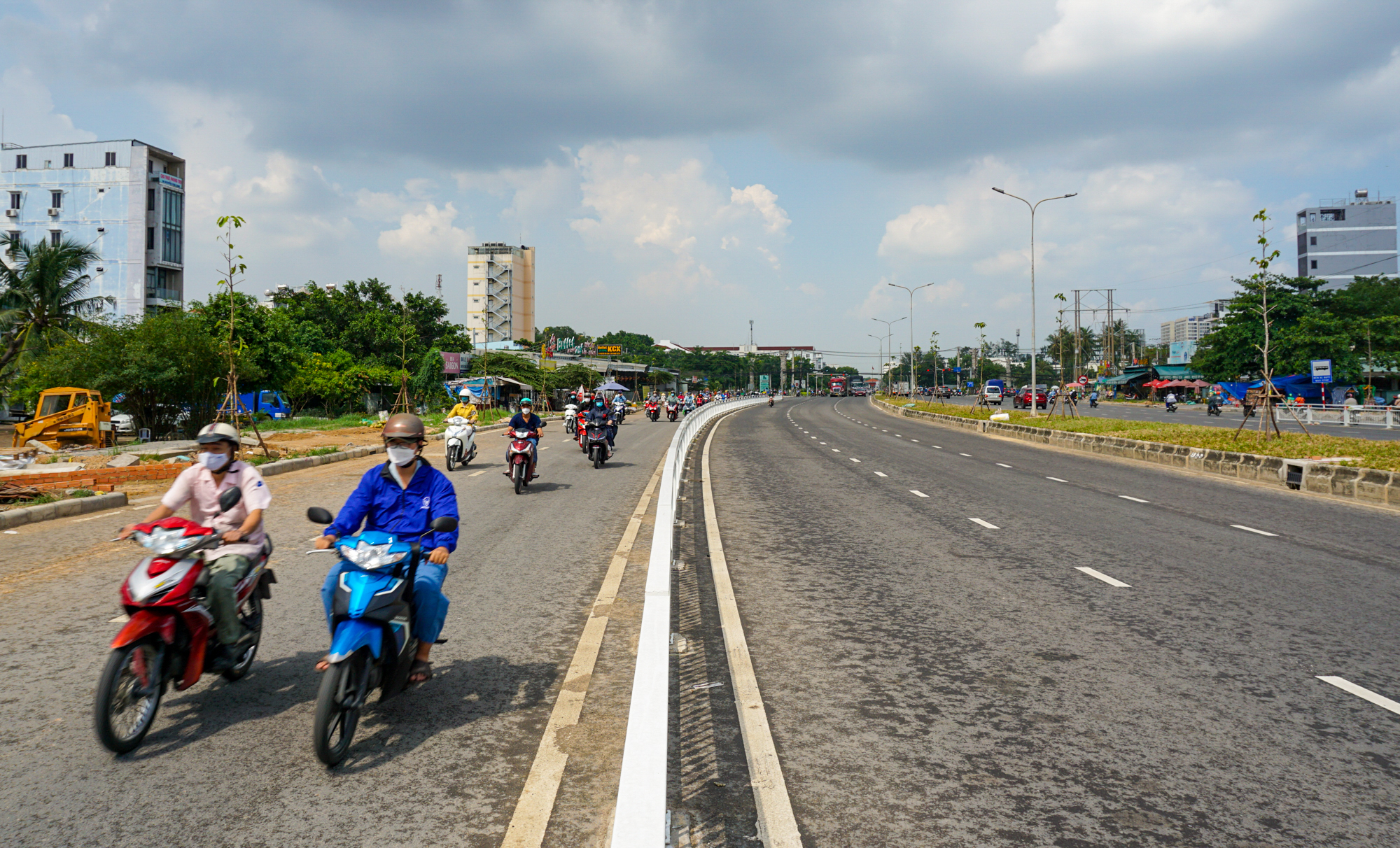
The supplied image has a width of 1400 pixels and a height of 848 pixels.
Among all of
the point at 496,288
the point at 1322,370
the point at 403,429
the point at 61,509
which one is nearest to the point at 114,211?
the point at 61,509

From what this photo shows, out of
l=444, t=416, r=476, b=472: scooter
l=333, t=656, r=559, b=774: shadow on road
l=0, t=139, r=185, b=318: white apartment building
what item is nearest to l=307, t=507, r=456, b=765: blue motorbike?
l=333, t=656, r=559, b=774: shadow on road

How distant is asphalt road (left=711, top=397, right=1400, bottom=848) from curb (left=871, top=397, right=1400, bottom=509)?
3637mm

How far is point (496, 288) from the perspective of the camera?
15200cm

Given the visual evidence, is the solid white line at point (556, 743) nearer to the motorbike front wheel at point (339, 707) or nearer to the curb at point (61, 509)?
the motorbike front wheel at point (339, 707)

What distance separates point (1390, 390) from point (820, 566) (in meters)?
72.5

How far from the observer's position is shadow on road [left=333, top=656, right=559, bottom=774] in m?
4.00

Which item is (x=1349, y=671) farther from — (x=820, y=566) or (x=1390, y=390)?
(x=1390, y=390)

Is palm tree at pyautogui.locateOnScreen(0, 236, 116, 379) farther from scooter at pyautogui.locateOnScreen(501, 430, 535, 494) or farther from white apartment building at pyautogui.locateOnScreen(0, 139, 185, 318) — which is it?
scooter at pyautogui.locateOnScreen(501, 430, 535, 494)

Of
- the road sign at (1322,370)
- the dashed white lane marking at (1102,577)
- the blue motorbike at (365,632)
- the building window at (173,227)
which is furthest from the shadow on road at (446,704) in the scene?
the building window at (173,227)

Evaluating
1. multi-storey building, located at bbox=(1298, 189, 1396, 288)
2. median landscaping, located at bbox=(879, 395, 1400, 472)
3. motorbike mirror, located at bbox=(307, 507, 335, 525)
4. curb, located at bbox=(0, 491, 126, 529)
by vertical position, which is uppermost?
multi-storey building, located at bbox=(1298, 189, 1396, 288)

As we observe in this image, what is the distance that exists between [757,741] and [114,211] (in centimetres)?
7131

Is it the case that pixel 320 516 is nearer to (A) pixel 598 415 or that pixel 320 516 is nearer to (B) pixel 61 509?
(B) pixel 61 509

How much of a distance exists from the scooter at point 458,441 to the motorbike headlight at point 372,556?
14588 mm

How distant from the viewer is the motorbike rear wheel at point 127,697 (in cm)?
378
